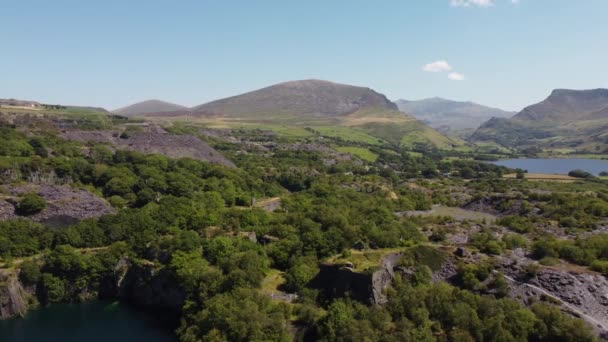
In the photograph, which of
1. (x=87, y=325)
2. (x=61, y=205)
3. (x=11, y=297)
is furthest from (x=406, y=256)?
(x=61, y=205)

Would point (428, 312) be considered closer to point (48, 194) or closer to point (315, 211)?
point (315, 211)

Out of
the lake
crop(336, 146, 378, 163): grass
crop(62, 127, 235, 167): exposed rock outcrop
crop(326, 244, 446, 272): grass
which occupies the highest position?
crop(62, 127, 235, 167): exposed rock outcrop

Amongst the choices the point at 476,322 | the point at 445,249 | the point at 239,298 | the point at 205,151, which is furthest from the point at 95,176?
the point at 476,322

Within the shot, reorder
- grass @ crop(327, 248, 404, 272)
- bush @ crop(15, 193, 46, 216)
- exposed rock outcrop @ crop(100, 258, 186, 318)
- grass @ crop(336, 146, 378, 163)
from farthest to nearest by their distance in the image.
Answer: grass @ crop(336, 146, 378, 163), bush @ crop(15, 193, 46, 216), exposed rock outcrop @ crop(100, 258, 186, 318), grass @ crop(327, 248, 404, 272)

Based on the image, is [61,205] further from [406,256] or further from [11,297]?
[406,256]

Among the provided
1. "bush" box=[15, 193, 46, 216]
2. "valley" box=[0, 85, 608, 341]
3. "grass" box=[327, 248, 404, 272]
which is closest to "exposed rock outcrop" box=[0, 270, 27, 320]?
"valley" box=[0, 85, 608, 341]

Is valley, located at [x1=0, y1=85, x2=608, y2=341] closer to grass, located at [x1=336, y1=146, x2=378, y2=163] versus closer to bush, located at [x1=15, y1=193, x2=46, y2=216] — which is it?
bush, located at [x1=15, y1=193, x2=46, y2=216]
